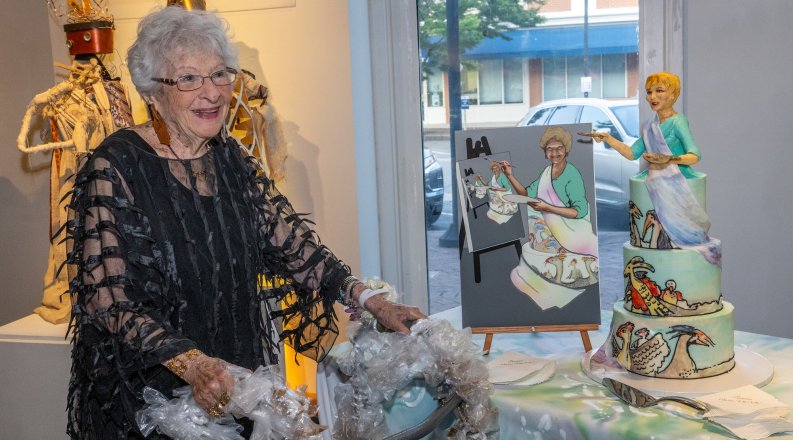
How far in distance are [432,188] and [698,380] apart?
5.22ft

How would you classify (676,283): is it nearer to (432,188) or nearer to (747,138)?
(747,138)

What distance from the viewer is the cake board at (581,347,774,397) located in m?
1.66

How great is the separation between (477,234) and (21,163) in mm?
2335

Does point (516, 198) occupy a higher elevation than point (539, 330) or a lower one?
higher

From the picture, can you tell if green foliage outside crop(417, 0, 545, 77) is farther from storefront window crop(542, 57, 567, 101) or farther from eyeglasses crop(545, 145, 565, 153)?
eyeglasses crop(545, 145, 565, 153)

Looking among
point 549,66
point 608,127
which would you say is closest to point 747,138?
point 608,127

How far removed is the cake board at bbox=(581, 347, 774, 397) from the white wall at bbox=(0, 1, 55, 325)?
2.65 metres

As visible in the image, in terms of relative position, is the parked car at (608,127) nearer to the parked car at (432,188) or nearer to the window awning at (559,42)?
the window awning at (559,42)

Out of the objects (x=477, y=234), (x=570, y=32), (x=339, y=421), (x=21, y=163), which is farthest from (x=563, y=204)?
(x=21, y=163)

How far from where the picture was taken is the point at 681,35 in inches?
99.1

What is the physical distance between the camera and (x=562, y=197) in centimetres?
198

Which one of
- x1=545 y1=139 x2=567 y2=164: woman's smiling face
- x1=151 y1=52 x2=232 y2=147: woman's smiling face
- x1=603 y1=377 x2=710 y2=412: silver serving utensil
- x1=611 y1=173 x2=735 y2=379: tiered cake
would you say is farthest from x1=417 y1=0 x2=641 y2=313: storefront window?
x1=151 y1=52 x2=232 y2=147: woman's smiling face

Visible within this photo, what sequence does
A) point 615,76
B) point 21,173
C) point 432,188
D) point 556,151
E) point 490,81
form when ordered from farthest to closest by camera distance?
point 21,173 < point 432,188 < point 490,81 < point 615,76 < point 556,151

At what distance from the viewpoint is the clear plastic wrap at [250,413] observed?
1243 mm
